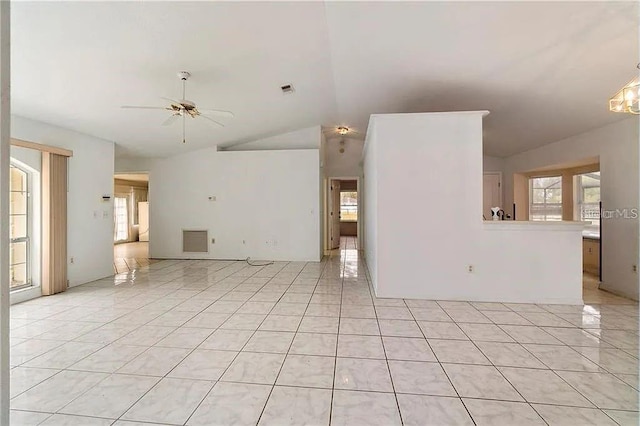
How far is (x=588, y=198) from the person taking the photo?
5.80 meters

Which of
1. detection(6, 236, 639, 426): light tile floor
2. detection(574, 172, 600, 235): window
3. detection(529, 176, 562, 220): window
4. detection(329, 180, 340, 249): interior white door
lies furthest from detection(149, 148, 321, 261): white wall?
detection(574, 172, 600, 235): window

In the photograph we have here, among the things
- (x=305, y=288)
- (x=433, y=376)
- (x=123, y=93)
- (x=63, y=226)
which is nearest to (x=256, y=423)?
(x=433, y=376)

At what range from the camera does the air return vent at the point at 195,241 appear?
6.64 meters

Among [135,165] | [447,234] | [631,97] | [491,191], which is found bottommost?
[447,234]

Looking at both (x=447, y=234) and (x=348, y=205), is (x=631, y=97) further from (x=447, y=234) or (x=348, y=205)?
(x=348, y=205)

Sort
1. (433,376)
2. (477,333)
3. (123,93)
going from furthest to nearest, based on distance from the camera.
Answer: (123,93)
(477,333)
(433,376)

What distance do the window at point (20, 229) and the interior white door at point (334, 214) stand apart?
6100 mm

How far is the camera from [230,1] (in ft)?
8.01

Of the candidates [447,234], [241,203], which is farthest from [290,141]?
[447,234]

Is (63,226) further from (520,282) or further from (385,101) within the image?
(520,282)

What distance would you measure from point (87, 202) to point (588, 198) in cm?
956

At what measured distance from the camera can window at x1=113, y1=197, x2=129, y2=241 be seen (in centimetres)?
962

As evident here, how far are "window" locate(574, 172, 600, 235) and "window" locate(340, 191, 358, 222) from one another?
6902mm

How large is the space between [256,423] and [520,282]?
3599 mm
